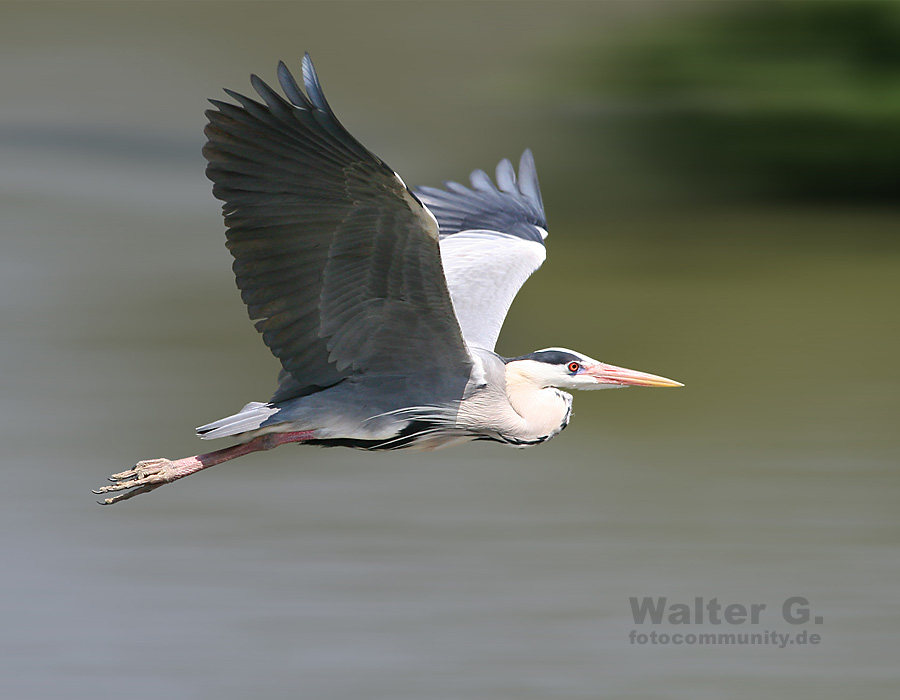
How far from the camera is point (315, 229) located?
382 centimetres

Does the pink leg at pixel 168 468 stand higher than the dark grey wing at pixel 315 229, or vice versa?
the dark grey wing at pixel 315 229

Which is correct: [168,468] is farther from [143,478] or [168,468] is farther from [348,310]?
[348,310]

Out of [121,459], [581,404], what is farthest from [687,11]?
[121,459]

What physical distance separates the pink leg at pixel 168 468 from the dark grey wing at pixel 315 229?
306mm

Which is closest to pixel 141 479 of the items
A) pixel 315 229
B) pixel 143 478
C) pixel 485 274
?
pixel 143 478

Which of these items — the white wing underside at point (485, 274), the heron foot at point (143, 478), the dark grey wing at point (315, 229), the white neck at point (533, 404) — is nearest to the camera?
the dark grey wing at point (315, 229)

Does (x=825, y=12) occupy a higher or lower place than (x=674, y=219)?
higher

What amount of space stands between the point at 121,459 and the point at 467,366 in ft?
Answer: 8.71

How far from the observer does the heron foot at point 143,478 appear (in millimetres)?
4227

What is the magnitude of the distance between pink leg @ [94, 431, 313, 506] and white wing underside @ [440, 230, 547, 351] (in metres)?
0.70

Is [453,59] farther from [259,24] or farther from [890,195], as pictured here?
[890,195]

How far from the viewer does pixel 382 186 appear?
146 inches

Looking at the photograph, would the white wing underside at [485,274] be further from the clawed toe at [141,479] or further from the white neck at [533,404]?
the clawed toe at [141,479]

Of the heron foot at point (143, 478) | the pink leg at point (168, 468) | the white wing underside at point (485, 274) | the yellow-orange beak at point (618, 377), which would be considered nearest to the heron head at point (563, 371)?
the yellow-orange beak at point (618, 377)
